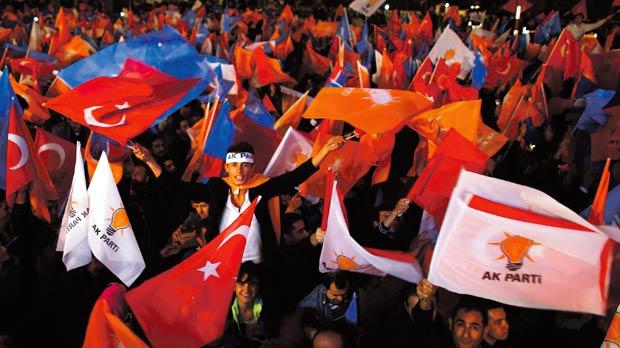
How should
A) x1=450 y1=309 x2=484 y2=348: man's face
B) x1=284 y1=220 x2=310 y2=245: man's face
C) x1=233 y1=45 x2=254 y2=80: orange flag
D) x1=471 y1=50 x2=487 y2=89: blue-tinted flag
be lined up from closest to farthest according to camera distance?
x1=450 y1=309 x2=484 y2=348: man's face → x1=284 y1=220 x2=310 y2=245: man's face → x1=471 y1=50 x2=487 y2=89: blue-tinted flag → x1=233 y1=45 x2=254 y2=80: orange flag

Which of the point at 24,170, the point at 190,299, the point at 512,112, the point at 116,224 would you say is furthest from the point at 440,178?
the point at 512,112

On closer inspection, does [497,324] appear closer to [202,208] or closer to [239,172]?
[239,172]

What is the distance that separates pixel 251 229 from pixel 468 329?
4.56 feet

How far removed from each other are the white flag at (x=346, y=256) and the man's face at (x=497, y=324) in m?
0.45

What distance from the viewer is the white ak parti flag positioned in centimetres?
273

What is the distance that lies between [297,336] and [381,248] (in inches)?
30.4

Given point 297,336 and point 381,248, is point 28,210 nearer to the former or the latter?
point 297,336

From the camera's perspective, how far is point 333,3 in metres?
24.8

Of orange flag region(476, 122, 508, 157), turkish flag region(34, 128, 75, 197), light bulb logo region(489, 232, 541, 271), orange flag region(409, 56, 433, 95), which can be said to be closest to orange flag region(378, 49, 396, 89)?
orange flag region(409, 56, 433, 95)

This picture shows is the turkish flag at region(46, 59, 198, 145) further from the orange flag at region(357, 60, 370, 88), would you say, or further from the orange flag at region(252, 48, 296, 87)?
the orange flag at region(252, 48, 296, 87)

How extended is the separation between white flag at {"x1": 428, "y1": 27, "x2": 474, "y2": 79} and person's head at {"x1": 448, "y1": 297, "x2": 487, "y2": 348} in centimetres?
601

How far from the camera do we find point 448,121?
4.57 m

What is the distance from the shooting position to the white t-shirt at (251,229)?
12.3ft

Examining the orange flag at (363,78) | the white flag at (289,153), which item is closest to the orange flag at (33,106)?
the white flag at (289,153)
